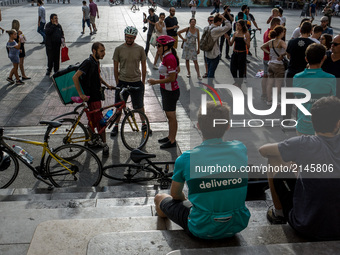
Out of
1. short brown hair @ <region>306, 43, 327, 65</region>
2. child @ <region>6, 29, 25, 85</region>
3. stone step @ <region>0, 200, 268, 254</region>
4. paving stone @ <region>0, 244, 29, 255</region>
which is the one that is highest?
short brown hair @ <region>306, 43, 327, 65</region>

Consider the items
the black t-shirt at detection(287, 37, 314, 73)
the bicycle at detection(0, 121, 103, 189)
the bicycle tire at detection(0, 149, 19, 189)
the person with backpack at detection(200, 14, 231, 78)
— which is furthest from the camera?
the person with backpack at detection(200, 14, 231, 78)

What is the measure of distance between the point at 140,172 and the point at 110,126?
1177 mm

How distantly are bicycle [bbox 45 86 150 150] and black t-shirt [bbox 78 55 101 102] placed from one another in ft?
0.73

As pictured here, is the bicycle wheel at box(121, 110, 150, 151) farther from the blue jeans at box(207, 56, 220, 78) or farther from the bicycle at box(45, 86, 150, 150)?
the blue jeans at box(207, 56, 220, 78)

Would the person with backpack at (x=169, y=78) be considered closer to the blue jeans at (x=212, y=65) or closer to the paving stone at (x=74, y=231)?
the paving stone at (x=74, y=231)

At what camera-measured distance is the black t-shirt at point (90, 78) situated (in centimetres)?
658

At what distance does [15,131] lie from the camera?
7.96 meters

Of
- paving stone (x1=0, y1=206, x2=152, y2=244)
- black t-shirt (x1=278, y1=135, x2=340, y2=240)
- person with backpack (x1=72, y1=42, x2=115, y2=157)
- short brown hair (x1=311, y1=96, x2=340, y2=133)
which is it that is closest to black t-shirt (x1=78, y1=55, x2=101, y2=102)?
person with backpack (x1=72, y1=42, x2=115, y2=157)

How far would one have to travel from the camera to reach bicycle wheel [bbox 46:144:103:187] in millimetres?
5770

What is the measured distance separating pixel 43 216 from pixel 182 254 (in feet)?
5.99

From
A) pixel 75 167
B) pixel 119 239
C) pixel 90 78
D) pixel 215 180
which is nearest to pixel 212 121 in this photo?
pixel 215 180

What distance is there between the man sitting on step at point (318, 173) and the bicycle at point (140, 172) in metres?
2.39

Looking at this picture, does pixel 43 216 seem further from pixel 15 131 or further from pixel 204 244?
pixel 15 131

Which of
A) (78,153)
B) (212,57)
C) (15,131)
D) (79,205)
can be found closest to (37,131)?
(15,131)
